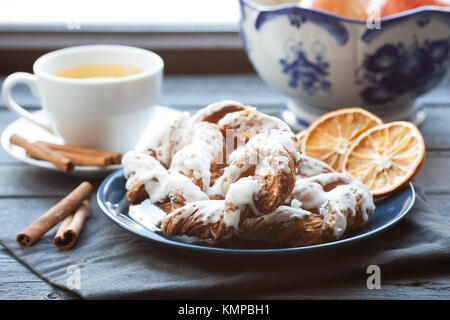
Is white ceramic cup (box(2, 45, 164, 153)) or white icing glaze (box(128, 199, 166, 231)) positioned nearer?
white icing glaze (box(128, 199, 166, 231))

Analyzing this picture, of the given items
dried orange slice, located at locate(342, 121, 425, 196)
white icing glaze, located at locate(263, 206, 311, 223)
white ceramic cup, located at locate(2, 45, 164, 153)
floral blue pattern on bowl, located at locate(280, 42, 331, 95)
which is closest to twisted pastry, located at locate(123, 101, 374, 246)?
white icing glaze, located at locate(263, 206, 311, 223)

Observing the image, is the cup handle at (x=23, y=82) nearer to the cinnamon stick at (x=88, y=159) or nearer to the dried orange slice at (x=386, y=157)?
the cinnamon stick at (x=88, y=159)

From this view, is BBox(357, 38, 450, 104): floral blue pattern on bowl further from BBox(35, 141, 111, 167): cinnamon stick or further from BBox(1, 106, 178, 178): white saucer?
BBox(35, 141, 111, 167): cinnamon stick

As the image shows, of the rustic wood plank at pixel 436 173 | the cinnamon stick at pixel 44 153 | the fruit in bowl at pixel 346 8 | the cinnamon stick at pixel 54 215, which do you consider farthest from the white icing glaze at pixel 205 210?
the fruit in bowl at pixel 346 8

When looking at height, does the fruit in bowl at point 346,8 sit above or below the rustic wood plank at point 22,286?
above

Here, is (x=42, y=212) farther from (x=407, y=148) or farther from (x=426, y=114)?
(x=426, y=114)

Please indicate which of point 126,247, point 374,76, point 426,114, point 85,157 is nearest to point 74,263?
point 126,247
